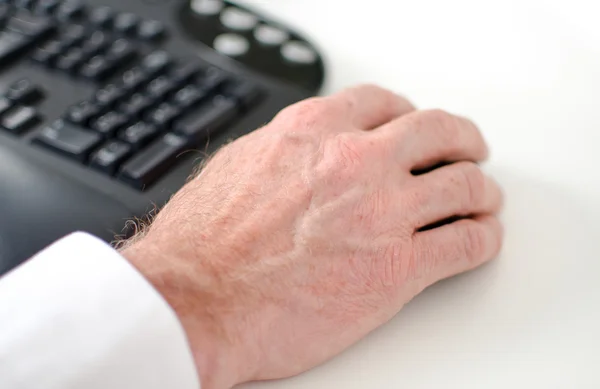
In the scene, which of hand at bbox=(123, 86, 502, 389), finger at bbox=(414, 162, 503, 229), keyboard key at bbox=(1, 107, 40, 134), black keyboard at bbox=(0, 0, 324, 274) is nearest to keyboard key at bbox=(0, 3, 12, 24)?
black keyboard at bbox=(0, 0, 324, 274)

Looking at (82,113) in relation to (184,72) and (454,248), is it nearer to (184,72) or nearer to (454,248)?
(184,72)

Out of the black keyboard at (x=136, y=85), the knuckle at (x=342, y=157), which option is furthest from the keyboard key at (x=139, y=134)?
the knuckle at (x=342, y=157)

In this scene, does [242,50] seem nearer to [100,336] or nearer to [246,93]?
[246,93]

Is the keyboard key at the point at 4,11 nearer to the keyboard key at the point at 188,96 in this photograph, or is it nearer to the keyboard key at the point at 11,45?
the keyboard key at the point at 11,45

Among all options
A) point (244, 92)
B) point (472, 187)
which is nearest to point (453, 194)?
point (472, 187)

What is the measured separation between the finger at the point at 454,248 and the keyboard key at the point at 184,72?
19 centimetres

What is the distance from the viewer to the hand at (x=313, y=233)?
0.33m

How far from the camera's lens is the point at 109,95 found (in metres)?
0.44

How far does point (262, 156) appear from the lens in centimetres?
40

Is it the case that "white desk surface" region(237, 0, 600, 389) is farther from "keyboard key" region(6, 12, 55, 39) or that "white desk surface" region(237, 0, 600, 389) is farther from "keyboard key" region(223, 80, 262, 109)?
"keyboard key" region(6, 12, 55, 39)

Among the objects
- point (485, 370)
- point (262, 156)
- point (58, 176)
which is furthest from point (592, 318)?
point (58, 176)

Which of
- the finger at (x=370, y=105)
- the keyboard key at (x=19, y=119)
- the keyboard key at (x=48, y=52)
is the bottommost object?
the keyboard key at (x=19, y=119)

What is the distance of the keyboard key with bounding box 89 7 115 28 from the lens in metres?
0.50

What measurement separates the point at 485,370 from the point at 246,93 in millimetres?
227
